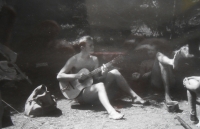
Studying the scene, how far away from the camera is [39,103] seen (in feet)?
9.95

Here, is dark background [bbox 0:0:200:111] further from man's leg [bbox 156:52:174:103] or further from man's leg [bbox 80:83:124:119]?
man's leg [bbox 80:83:124:119]

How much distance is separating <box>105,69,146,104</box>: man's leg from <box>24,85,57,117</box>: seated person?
2.49 feet

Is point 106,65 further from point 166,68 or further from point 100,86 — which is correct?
point 166,68

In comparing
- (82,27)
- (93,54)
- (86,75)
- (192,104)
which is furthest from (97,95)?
(192,104)

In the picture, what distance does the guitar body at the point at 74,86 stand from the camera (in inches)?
125

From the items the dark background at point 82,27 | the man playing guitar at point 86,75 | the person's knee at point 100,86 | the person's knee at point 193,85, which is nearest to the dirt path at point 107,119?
the man playing guitar at point 86,75

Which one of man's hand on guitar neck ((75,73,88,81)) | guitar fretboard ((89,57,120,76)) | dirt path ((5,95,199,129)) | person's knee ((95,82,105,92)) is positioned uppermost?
guitar fretboard ((89,57,120,76))

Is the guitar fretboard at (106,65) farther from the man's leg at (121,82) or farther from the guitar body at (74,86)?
the man's leg at (121,82)

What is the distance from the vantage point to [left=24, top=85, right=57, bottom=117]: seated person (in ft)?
9.73

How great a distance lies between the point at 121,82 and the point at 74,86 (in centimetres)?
62

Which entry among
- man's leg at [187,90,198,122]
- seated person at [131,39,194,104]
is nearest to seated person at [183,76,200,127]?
man's leg at [187,90,198,122]

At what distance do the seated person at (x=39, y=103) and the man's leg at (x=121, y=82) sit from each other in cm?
76

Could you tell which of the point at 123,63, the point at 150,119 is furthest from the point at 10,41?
the point at 150,119

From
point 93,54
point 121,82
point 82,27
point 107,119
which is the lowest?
point 107,119
